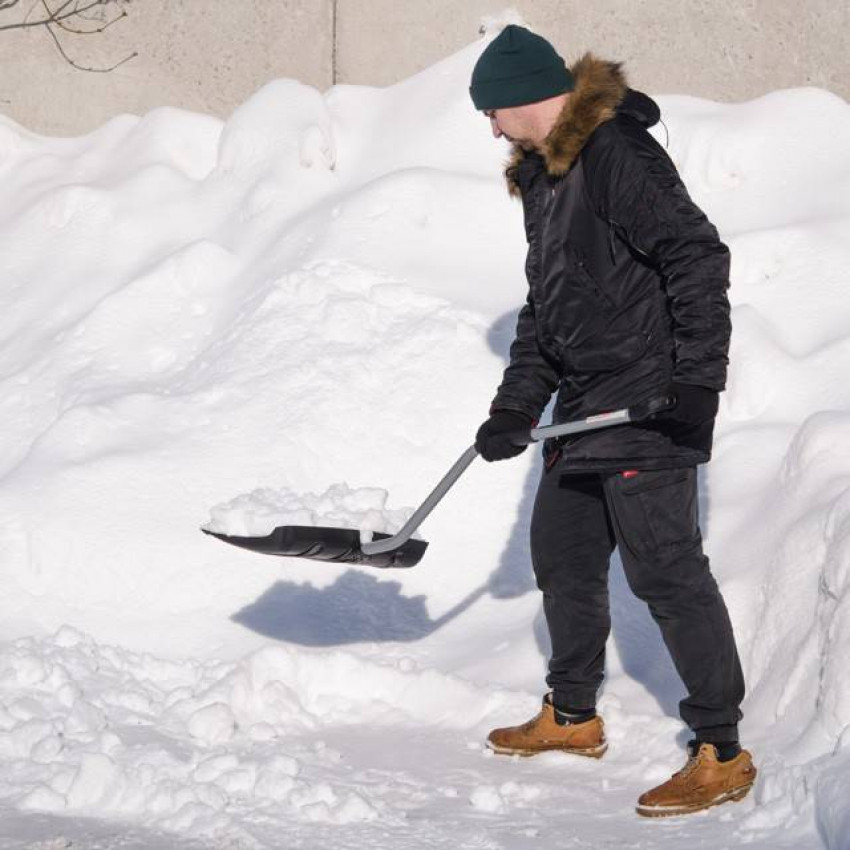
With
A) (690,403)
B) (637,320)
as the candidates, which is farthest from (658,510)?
(637,320)

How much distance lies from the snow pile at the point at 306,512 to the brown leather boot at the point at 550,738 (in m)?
0.69

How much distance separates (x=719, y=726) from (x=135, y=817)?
138 centimetres

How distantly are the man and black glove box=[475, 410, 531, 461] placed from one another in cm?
14

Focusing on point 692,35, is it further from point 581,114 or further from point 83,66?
point 581,114

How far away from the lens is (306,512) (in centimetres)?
400

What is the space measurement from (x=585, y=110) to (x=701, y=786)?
1.59m

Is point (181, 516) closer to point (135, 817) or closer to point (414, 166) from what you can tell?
point (135, 817)

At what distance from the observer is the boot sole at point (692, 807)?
3.24m

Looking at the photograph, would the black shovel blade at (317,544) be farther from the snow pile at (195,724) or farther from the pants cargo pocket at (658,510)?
the pants cargo pocket at (658,510)

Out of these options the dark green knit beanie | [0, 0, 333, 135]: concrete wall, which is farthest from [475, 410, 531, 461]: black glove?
[0, 0, 333, 135]: concrete wall

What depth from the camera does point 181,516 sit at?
195 inches

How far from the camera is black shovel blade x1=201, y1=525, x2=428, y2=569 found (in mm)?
3889

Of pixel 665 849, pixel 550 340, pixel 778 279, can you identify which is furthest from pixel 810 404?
pixel 665 849

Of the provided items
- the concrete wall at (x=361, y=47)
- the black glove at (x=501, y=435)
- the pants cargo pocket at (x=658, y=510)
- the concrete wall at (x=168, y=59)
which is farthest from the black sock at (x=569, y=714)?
the concrete wall at (x=168, y=59)
